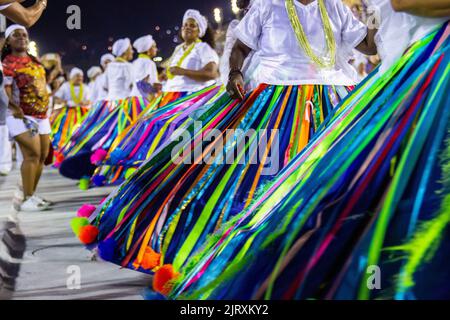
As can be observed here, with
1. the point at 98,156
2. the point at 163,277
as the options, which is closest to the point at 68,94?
the point at 98,156

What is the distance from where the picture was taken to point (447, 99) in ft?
5.57

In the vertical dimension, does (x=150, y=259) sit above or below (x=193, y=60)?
below

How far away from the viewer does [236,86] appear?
3.30 m

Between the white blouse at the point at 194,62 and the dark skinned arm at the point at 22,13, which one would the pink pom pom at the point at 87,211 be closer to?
the dark skinned arm at the point at 22,13

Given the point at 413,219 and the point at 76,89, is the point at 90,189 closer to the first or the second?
the point at 76,89

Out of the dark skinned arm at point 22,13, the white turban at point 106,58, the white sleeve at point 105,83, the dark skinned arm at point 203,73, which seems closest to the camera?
the dark skinned arm at point 22,13

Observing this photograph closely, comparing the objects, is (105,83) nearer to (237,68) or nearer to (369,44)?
(237,68)

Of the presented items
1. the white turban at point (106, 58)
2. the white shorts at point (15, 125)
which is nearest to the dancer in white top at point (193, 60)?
the white shorts at point (15, 125)

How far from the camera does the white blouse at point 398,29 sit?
6.38 ft

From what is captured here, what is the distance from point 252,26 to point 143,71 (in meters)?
4.84

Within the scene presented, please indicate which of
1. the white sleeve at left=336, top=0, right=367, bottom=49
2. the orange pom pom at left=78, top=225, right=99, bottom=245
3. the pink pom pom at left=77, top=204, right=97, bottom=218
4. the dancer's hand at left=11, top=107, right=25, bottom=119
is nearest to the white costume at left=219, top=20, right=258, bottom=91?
the white sleeve at left=336, top=0, right=367, bottom=49

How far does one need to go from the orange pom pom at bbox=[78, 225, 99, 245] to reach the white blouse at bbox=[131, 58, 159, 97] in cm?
462

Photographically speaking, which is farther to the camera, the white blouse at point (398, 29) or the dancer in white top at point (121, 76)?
the dancer in white top at point (121, 76)

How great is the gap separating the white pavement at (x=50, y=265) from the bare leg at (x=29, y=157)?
0.25 m
